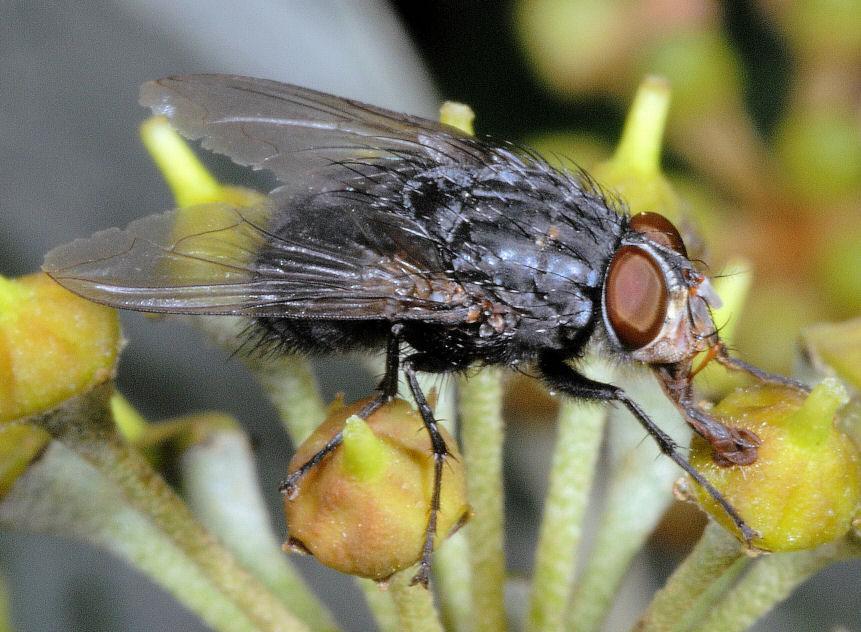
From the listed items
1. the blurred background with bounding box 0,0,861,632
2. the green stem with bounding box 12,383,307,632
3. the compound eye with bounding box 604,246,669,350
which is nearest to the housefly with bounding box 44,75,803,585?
the compound eye with bounding box 604,246,669,350

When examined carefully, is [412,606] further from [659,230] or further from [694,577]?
[659,230]

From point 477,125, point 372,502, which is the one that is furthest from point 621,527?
point 477,125

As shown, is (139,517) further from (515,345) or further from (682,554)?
(682,554)

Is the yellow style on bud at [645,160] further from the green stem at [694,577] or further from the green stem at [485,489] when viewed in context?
the green stem at [694,577]

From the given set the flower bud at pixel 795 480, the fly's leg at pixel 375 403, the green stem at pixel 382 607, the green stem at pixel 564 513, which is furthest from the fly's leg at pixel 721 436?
the green stem at pixel 382 607

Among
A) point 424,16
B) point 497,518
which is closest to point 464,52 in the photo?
point 424,16

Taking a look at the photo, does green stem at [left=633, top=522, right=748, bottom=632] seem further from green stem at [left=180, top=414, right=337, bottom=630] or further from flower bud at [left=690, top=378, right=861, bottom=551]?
green stem at [left=180, top=414, right=337, bottom=630]
